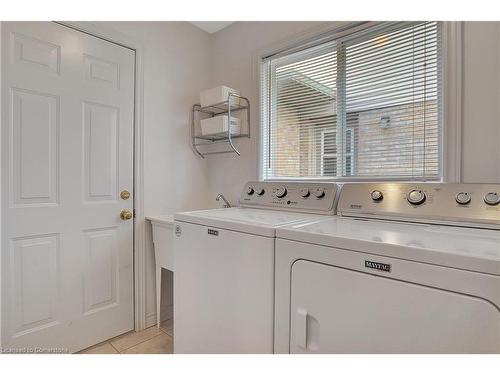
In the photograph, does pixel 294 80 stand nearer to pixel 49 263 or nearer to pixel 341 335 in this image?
pixel 341 335

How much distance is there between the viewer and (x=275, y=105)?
213 cm

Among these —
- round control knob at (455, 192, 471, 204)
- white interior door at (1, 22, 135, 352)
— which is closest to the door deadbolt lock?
white interior door at (1, 22, 135, 352)

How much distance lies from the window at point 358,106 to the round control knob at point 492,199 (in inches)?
13.2

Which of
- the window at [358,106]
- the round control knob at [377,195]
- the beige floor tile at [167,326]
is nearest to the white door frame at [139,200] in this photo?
the beige floor tile at [167,326]

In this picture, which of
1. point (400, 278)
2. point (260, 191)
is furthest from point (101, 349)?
point (400, 278)

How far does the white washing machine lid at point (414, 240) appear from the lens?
74cm

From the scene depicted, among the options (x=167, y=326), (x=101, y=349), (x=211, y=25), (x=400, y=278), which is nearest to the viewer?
(x=400, y=278)

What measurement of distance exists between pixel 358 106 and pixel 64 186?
6.04 ft

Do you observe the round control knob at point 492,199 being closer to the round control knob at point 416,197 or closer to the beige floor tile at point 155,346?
the round control knob at point 416,197

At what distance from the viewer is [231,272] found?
1241 mm

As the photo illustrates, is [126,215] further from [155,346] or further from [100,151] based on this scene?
[155,346]

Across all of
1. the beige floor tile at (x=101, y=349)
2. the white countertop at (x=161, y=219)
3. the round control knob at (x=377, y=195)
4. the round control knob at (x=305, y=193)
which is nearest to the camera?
the round control knob at (x=377, y=195)

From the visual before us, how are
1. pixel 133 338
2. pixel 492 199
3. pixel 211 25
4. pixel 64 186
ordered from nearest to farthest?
pixel 492 199 → pixel 64 186 → pixel 133 338 → pixel 211 25

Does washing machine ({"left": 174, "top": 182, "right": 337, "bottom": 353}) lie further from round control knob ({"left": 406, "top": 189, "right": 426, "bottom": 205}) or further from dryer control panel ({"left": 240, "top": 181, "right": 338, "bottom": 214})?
round control knob ({"left": 406, "top": 189, "right": 426, "bottom": 205})
